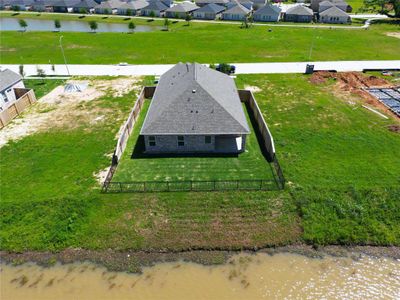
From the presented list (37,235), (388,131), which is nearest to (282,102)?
(388,131)

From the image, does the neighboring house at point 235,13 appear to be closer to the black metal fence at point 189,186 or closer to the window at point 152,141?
the window at point 152,141

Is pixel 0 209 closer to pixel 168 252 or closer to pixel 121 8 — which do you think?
pixel 168 252

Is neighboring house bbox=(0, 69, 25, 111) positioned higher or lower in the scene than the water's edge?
higher

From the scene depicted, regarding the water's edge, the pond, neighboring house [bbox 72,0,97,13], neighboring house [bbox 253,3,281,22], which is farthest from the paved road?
neighboring house [bbox 72,0,97,13]

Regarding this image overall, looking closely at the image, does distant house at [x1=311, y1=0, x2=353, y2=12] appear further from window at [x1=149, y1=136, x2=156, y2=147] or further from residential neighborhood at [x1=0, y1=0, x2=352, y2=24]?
window at [x1=149, y1=136, x2=156, y2=147]

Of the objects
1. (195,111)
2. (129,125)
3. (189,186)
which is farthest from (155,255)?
(129,125)

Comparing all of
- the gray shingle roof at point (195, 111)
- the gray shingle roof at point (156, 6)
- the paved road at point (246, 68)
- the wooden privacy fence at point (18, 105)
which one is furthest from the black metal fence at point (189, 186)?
the gray shingle roof at point (156, 6)

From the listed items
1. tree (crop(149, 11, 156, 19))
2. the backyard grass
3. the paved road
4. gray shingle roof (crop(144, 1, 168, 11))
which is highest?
gray shingle roof (crop(144, 1, 168, 11))
